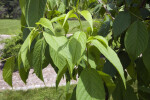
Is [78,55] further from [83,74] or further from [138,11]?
[138,11]

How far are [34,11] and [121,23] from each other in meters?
0.33

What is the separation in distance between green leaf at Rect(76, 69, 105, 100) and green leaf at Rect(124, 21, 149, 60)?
182mm

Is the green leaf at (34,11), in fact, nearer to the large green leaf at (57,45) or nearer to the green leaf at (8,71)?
the large green leaf at (57,45)

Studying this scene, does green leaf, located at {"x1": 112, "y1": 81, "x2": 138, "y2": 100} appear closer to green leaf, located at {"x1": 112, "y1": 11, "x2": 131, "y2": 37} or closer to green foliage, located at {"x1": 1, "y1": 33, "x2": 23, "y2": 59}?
green leaf, located at {"x1": 112, "y1": 11, "x2": 131, "y2": 37}

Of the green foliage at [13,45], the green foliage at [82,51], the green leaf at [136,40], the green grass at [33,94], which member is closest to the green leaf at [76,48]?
the green foliage at [82,51]

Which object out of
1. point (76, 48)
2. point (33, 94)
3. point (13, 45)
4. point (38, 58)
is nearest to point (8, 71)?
point (38, 58)

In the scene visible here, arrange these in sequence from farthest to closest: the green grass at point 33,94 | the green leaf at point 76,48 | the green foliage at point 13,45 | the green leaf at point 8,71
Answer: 1. the green foliage at point 13,45
2. the green grass at point 33,94
3. the green leaf at point 8,71
4. the green leaf at point 76,48

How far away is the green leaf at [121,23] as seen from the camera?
55 cm

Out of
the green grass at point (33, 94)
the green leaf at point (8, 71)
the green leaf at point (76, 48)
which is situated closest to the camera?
the green leaf at point (76, 48)

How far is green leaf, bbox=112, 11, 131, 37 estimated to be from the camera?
554mm

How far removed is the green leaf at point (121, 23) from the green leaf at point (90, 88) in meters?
0.24

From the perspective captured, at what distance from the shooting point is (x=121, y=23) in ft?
1.85

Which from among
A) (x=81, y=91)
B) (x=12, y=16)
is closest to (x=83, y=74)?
(x=81, y=91)

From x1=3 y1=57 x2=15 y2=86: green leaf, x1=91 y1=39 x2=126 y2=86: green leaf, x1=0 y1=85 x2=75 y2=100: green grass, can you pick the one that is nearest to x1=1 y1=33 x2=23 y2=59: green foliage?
x1=0 y1=85 x2=75 y2=100: green grass
